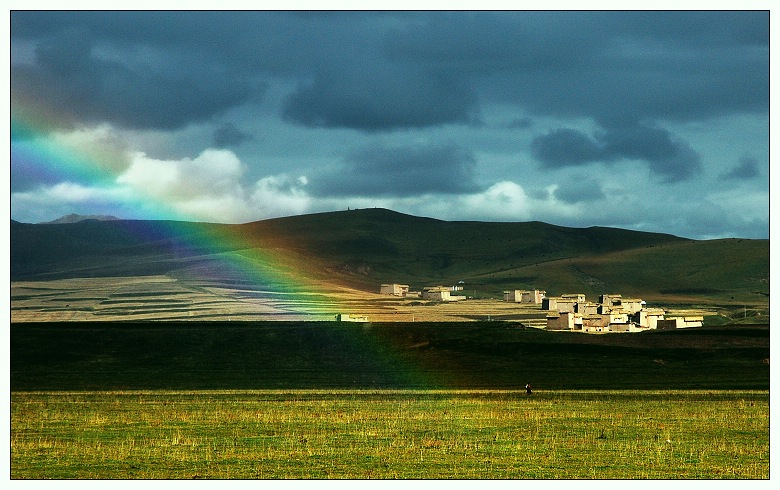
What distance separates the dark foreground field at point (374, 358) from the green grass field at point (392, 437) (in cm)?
1769

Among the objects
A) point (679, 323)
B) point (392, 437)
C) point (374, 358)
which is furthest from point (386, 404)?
point (679, 323)

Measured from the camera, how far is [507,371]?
91438mm

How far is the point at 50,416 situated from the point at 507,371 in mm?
49725

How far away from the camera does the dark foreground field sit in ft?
260

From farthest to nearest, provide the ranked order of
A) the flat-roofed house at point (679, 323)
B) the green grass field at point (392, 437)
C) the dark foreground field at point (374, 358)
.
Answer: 1. the flat-roofed house at point (679, 323)
2. the dark foreground field at point (374, 358)
3. the green grass field at point (392, 437)

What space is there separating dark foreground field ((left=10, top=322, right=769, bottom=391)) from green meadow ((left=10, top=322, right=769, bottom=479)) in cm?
29

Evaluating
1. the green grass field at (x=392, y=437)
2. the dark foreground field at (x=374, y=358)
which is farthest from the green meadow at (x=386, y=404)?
the dark foreground field at (x=374, y=358)

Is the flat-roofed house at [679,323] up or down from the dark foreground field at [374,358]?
up

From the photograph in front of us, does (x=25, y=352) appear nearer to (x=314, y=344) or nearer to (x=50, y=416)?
(x=314, y=344)

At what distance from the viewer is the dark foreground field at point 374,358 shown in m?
79.4

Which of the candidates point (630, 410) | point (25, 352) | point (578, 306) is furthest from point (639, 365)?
point (578, 306)

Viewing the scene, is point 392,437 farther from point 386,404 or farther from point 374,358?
point 374,358

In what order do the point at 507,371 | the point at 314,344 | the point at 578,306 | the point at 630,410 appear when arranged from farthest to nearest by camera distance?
the point at 578,306
the point at 314,344
the point at 507,371
the point at 630,410

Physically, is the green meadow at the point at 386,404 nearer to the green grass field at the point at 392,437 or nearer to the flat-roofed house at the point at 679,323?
the green grass field at the point at 392,437
